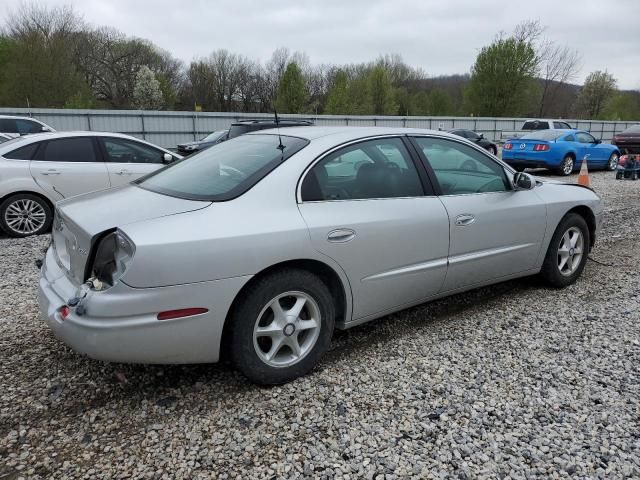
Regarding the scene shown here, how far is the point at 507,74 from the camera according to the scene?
46.4 metres

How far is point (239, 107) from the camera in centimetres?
6134

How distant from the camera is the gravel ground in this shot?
2.26 meters

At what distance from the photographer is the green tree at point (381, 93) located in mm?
51688

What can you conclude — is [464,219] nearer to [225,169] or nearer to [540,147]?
[225,169]

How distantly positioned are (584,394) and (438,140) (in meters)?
1.99

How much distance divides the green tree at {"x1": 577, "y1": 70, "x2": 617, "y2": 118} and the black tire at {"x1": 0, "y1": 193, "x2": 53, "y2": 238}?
202 ft

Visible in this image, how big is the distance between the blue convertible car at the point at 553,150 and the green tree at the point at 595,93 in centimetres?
4790

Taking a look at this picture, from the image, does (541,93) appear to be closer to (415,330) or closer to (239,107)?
(239,107)

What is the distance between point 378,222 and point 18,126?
14342 millimetres

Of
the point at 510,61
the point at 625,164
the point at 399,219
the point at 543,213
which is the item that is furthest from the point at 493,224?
the point at 510,61

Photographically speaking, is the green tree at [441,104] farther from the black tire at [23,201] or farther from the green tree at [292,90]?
the black tire at [23,201]

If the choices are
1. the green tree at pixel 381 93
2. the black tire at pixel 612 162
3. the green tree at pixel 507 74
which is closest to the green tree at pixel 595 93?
the green tree at pixel 507 74

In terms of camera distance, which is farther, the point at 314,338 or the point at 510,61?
the point at 510,61

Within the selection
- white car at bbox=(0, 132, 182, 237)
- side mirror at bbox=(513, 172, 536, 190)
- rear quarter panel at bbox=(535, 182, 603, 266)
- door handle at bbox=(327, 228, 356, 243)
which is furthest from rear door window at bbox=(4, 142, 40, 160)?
rear quarter panel at bbox=(535, 182, 603, 266)
